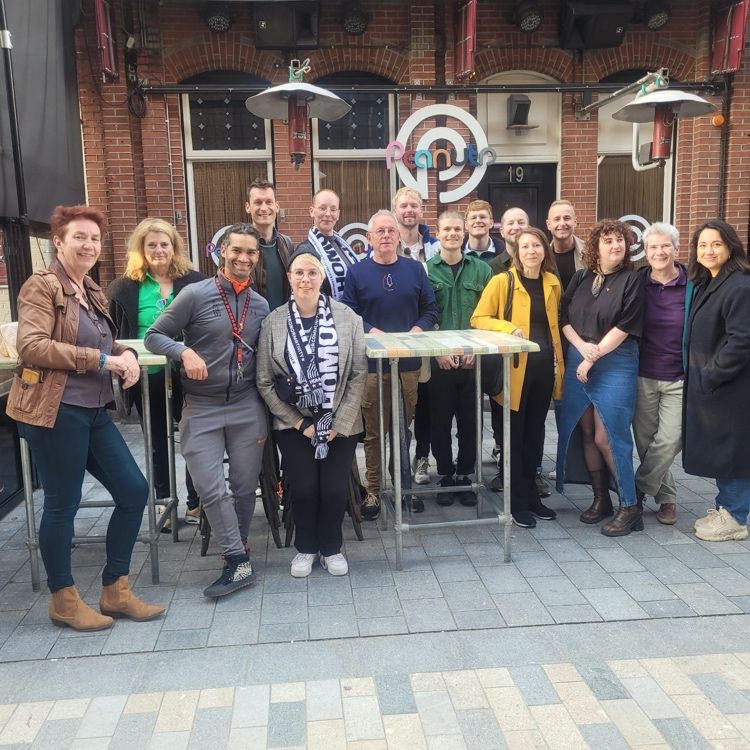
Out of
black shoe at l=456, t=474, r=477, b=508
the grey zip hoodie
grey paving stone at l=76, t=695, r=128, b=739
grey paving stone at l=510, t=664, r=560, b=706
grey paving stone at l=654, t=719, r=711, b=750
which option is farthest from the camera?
black shoe at l=456, t=474, r=477, b=508

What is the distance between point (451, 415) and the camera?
468 cm

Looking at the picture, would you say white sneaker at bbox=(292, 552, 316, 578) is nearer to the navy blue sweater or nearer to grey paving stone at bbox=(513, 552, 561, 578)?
grey paving stone at bbox=(513, 552, 561, 578)

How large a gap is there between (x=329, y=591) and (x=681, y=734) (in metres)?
1.76

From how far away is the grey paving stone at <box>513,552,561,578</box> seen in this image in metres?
3.72

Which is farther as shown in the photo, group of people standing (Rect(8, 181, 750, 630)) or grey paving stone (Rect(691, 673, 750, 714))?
group of people standing (Rect(8, 181, 750, 630))

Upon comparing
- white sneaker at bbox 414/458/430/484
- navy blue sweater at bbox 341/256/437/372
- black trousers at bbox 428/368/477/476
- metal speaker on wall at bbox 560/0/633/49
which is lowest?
white sneaker at bbox 414/458/430/484

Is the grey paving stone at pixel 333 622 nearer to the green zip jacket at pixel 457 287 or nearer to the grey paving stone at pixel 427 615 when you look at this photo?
the grey paving stone at pixel 427 615

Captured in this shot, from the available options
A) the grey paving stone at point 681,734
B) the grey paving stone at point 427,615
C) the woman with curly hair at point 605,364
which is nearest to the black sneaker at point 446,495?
the woman with curly hair at point 605,364

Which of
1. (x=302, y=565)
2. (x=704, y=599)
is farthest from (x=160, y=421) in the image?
(x=704, y=599)

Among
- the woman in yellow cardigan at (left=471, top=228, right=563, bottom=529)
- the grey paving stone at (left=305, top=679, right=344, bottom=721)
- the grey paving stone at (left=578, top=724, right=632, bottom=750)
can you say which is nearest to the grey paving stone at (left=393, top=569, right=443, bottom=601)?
the grey paving stone at (left=305, top=679, right=344, bottom=721)

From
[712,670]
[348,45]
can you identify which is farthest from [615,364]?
[348,45]

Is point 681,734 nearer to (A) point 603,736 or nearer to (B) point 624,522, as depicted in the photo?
(A) point 603,736

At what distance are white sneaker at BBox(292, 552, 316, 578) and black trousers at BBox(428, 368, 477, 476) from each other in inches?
53.0

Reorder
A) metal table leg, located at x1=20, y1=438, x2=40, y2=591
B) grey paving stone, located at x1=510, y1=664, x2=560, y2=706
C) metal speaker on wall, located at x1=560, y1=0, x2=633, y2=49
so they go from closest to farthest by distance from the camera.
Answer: grey paving stone, located at x1=510, y1=664, x2=560, y2=706, metal table leg, located at x1=20, y1=438, x2=40, y2=591, metal speaker on wall, located at x1=560, y1=0, x2=633, y2=49
